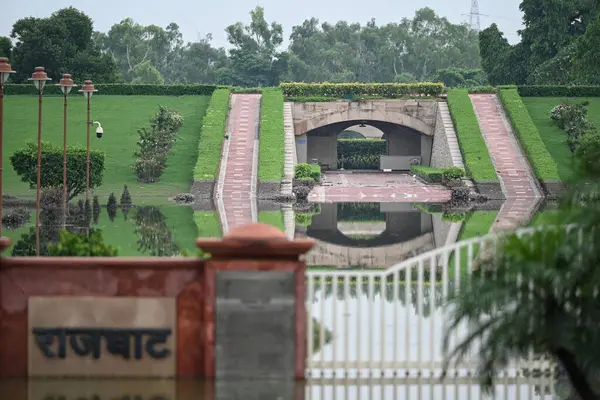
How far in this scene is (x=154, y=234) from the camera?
713 inches

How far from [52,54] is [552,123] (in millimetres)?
19331

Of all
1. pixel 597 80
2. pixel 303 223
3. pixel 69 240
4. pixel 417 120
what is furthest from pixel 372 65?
pixel 69 240

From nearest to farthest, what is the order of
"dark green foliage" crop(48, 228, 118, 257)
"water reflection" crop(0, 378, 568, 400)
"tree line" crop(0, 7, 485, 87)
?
"water reflection" crop(0, 378, 568, 400)
"dark green foliage" crop(48, 228, 118, 257)
"tree line" crop(0, 7, 485, 87)

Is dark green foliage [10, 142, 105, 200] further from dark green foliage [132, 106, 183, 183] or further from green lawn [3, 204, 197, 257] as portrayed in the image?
dark green foliage [132, 106, 183, 183]

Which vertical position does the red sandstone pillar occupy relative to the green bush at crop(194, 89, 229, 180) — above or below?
below

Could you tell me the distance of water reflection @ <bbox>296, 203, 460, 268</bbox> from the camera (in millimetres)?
15812

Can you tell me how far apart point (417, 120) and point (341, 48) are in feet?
150

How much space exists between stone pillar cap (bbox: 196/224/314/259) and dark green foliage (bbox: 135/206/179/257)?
26.7 feet

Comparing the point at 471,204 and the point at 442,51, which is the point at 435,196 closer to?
the point at 471,204

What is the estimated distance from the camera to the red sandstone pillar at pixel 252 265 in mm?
6664

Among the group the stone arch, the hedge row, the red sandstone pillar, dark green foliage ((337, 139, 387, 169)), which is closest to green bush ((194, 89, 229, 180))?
the stone arch

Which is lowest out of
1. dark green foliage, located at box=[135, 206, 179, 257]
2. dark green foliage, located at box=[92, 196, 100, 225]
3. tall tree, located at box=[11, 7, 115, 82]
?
dark green foliage, located at box=[135, 206, 179, 257]

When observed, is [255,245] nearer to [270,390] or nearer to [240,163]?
[270,390]

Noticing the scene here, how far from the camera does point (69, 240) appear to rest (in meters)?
7.96
